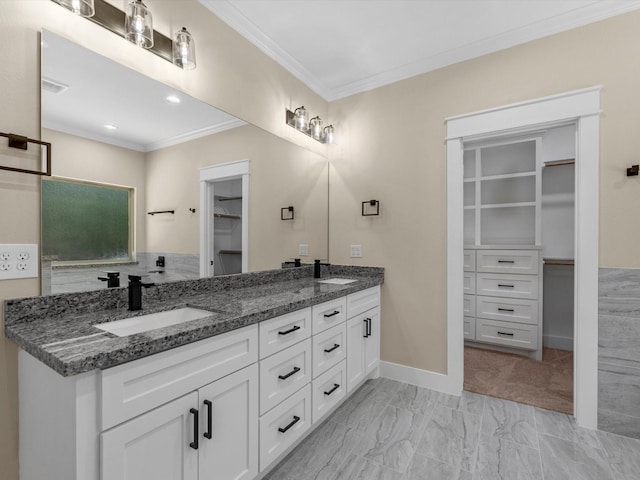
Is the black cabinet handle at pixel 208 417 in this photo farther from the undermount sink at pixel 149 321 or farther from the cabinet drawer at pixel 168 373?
the undermount sink at pixel 149 321

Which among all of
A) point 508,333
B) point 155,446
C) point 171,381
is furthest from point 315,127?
point 508,333

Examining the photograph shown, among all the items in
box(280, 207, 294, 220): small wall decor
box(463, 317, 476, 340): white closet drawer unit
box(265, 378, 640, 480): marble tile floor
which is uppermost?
box(280, 207, 294, 220): small wall decor

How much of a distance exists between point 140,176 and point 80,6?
0.74 meters

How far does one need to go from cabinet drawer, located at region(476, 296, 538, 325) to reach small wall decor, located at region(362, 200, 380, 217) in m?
1.70

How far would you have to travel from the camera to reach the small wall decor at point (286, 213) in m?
2.61

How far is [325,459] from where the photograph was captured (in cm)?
173

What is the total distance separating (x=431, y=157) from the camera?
8.36 feet

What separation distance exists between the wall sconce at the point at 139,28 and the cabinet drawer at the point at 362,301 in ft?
5.79

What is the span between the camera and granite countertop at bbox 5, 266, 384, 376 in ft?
3.01

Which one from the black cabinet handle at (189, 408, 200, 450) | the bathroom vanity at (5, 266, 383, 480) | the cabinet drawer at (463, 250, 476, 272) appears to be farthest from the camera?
the cabinet drawer at (463, 250, 476, 272)

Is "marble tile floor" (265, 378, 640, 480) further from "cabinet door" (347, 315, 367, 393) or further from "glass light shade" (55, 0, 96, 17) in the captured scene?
"glass light shade" (55, 0, 96, 17)

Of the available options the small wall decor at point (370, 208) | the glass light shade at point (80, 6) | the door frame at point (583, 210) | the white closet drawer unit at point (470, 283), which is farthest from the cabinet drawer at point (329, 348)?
the white closet drawer unit at point (470, 283)

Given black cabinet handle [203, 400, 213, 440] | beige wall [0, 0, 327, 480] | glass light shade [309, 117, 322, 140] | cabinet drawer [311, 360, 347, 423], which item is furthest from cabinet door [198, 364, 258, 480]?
glass light shade [309, 117, 322, 140]

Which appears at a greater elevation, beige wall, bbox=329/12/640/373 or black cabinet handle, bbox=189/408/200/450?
beige wall, bbox=329/12/640/373
